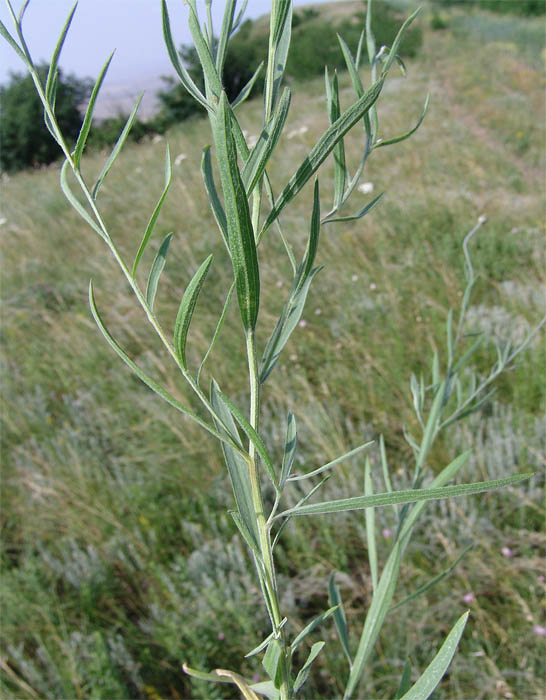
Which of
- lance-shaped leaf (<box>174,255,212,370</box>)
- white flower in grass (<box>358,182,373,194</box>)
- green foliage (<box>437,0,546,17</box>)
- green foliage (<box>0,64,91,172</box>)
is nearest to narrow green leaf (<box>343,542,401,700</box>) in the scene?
lance-shaped leaf (<box>174,255,212,370</box>)

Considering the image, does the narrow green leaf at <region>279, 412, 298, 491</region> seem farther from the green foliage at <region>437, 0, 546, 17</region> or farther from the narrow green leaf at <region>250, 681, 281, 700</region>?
the green foliage at <region>437, 0, 546, 17</region>

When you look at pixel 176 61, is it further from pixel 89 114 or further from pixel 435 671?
pixel 435 671

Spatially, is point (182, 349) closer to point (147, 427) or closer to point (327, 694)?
point (327, 694)

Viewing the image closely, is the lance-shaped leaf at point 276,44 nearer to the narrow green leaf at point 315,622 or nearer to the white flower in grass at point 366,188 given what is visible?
the narrow green leaf at point 315,622

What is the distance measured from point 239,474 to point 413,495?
0.08 metres

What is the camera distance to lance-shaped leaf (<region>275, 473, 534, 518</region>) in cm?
16

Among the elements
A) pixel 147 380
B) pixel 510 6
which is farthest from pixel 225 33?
pixel 510 6

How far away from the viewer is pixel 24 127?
7.66 m

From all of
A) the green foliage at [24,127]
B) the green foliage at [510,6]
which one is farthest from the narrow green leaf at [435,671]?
the green foliage at [510,6]

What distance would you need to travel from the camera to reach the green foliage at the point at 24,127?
7.00 m

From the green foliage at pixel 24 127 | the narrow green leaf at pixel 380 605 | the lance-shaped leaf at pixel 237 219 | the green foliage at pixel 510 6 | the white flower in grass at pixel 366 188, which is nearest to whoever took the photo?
the lance-shaped leaf at pixel 237 219

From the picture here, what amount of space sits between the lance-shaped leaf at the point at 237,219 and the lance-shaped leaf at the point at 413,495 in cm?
7

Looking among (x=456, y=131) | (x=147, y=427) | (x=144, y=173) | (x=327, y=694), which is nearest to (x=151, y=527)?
(x=147, y=427)

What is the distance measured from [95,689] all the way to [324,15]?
14.8 metres
